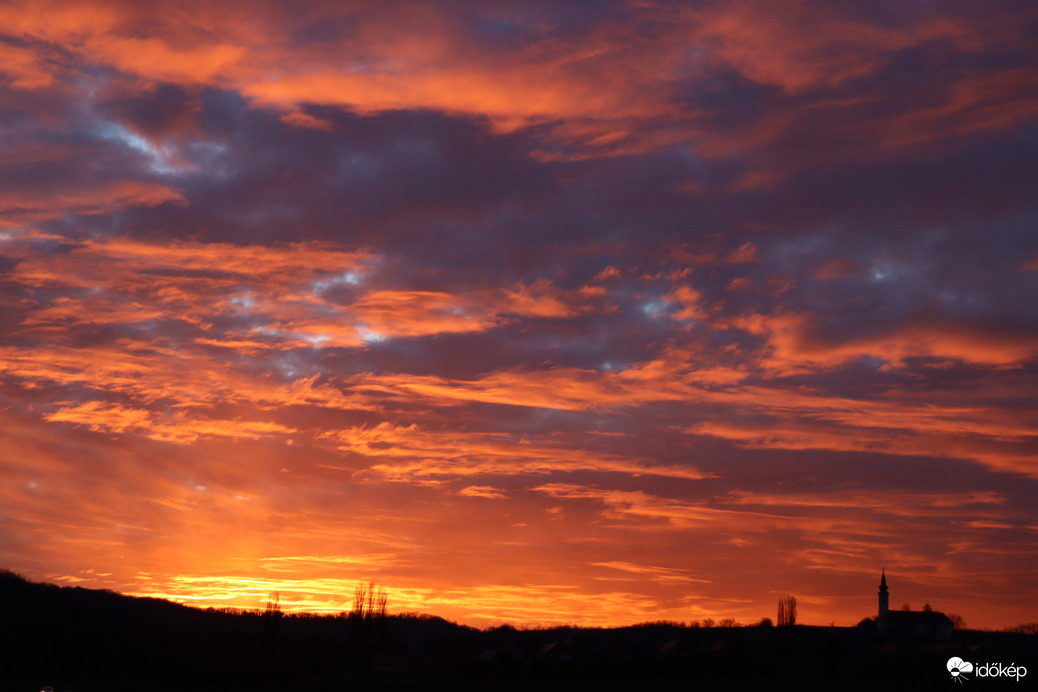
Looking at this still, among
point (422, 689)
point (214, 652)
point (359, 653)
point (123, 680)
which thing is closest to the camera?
point (422, 689)

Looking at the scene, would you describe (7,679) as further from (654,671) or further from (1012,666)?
(1012,666)

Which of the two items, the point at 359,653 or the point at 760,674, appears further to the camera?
the point at 359,653

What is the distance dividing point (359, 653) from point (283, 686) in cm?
4772

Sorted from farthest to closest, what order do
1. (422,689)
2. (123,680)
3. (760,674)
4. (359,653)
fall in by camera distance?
(359,653), (123,680), (760,674), (422,689)

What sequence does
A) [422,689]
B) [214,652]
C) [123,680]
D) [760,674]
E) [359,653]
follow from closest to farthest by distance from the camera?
[422,689] → [760,674] → [123,680] → [214,652] → [359,653]

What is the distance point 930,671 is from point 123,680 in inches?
5133

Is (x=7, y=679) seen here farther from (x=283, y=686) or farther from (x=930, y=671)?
(x=930, y=671)

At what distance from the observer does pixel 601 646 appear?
195125mm

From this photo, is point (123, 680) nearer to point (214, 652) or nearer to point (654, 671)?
point (214, 652)

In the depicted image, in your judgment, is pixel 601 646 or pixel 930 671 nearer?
pixel 930 671

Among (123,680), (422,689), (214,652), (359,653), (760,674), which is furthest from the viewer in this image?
(359,653)

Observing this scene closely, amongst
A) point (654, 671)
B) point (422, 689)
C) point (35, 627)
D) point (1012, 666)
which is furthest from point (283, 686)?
point (1012, 666)

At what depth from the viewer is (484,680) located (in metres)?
153

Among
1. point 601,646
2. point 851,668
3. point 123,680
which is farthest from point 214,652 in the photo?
point 851,668
